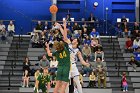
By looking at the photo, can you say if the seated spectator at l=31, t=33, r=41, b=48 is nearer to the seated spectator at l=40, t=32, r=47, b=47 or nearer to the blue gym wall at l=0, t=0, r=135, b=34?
the seated spectator at l=40, t=32, r=47, b=47

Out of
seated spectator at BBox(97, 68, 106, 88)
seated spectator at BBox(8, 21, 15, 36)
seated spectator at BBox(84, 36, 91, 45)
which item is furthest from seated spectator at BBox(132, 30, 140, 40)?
seated spectator at BBox(8, 21, 15, 36)

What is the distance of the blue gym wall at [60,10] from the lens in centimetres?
3078

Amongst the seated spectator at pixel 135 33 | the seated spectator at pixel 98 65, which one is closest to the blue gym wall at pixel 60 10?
the seated spectator at pixel 135 33

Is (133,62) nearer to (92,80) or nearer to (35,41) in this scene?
(92,80)

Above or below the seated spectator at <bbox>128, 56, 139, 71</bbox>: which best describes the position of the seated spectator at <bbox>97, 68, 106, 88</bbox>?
below

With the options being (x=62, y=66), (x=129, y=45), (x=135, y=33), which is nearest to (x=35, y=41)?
(x=129, y=45)

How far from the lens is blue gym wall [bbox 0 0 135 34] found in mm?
30781

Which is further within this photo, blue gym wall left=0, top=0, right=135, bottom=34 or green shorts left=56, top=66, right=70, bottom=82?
blue gym wall left=0, top=0, right=135, bottom=34

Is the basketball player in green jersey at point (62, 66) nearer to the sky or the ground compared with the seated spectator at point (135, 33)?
nearer to the ground

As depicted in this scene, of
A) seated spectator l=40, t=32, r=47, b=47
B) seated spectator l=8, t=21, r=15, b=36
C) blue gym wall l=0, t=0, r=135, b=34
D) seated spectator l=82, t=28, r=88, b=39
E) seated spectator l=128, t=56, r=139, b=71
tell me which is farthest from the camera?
blue gym wall l=0, t=0, r=135, b=34

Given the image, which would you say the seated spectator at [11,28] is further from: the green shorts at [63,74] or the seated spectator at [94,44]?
the green shorts at [63,74]

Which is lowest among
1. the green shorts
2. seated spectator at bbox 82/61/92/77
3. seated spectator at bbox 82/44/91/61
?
seated spectator at bbox 82/61/92/77

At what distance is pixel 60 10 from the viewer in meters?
31.3

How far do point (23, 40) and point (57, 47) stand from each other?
17.1 meters
